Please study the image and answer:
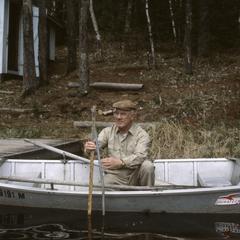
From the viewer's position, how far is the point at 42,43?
19.6 m

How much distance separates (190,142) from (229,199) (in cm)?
393

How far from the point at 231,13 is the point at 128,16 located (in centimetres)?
573

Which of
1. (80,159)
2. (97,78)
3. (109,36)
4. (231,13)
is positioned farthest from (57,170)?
(109,36)

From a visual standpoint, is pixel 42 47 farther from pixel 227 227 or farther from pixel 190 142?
pixel 227 227

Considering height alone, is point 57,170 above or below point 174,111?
below

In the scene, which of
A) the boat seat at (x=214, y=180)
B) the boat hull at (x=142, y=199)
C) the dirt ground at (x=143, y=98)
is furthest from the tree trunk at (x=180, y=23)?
the boat hull at (x=142, y=199)

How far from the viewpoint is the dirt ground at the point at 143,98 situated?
15.1 m

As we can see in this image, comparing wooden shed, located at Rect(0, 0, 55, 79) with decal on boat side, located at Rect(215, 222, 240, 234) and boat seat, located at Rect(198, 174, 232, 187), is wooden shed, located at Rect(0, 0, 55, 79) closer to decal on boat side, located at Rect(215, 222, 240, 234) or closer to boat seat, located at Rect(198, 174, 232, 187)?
boat seat, located at Rect(198, 174, 232, 187)

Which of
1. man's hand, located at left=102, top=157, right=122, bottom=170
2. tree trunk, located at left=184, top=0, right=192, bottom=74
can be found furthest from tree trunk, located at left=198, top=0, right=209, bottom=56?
man's hand, located at left=102, top=157, right=122, bottom=170

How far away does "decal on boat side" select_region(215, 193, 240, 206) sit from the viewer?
8141 mm

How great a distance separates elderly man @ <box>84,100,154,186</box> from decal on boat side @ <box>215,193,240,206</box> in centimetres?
95

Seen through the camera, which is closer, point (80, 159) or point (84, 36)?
point (80, 159)

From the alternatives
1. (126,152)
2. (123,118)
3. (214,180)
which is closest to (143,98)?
(214,180)

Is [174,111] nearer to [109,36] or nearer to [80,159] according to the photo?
[80,159]
